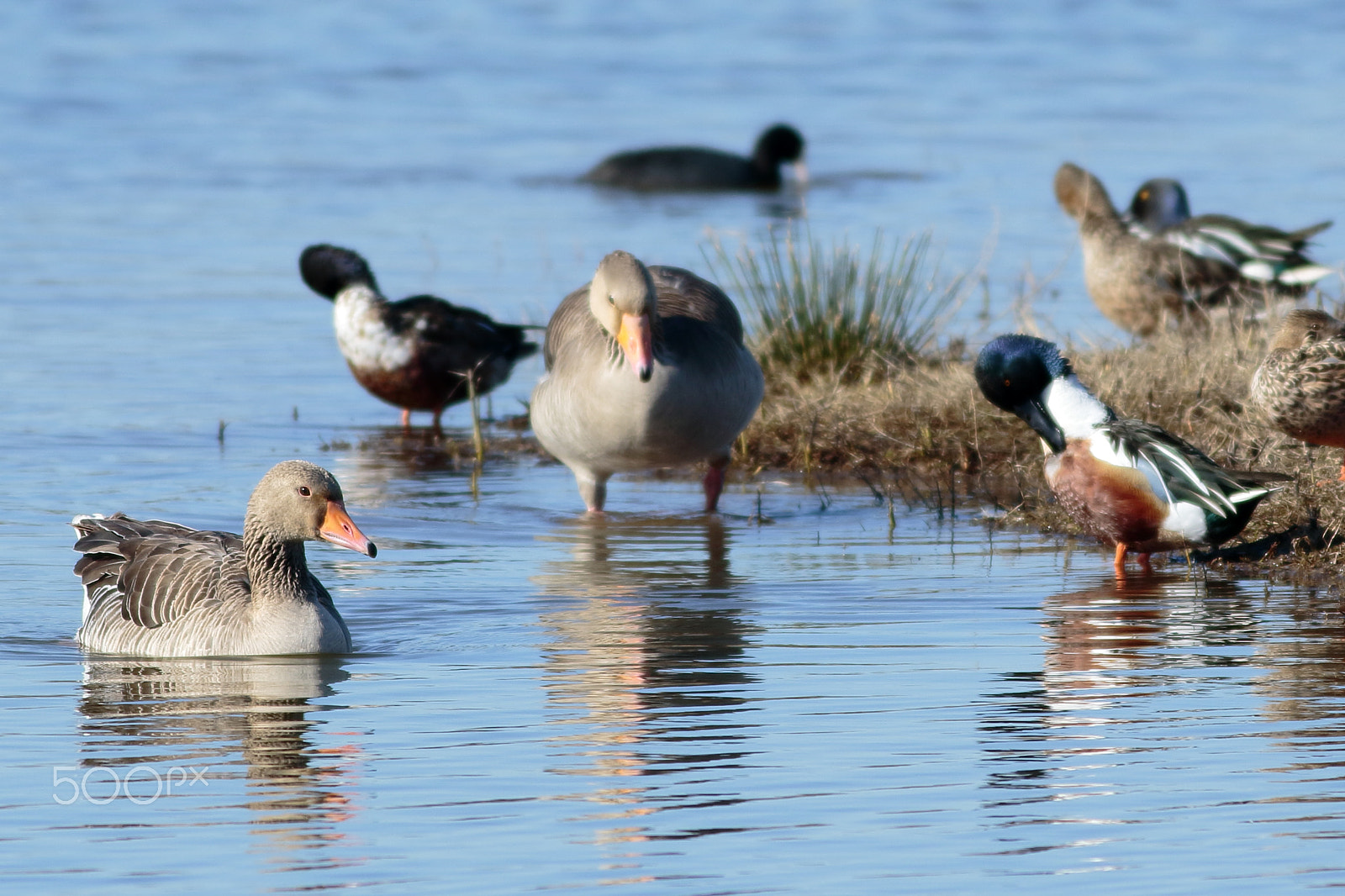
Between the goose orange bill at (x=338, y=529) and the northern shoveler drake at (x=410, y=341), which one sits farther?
the northern shoveler drake at (x=410, y=341)

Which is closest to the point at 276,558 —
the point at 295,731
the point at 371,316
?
the point at 295,731

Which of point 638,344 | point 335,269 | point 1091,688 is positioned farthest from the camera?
point 335,269

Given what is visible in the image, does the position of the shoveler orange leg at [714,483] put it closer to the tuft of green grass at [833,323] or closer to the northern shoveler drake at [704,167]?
the tuft of green grass at [833,323]

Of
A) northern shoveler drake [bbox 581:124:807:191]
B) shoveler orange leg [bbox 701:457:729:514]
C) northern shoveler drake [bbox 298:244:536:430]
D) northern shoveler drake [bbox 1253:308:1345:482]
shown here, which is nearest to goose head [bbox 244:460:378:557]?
shoveler orange leg [bbox 701:457:729:514]

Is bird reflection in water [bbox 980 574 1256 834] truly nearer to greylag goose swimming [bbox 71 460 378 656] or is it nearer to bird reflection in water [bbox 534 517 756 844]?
bird reflection in water [bbox 534 517 756 844]

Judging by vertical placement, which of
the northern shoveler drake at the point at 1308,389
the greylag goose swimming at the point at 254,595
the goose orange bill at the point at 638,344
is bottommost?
the greylag goose swimming at the point at 254,595

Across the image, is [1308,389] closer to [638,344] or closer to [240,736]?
[638,344]

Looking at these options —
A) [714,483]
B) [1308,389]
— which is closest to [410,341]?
[714,483]

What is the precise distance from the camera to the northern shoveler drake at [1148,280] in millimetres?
12711

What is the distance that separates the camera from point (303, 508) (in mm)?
7043

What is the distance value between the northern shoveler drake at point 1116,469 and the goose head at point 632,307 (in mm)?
1598

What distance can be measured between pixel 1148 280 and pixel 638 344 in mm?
5040

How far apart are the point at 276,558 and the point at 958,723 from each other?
8.39 ft

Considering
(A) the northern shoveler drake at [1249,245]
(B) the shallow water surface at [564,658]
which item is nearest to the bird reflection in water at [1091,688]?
(B) the shallow water surface at [564,658]
